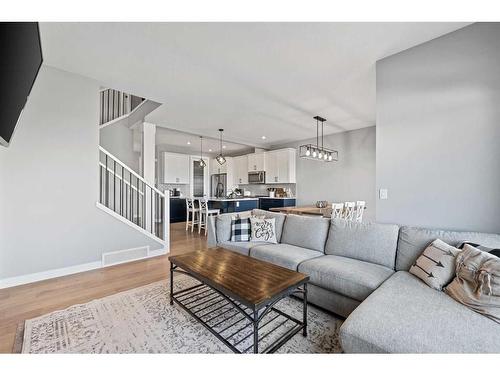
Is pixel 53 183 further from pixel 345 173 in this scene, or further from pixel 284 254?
pixel 345 173

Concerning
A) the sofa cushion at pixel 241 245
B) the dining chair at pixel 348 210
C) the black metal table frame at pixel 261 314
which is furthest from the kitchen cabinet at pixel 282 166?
the black metal table frame at pixel 261 314

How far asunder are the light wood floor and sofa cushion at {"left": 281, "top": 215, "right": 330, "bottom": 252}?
1.70 metres

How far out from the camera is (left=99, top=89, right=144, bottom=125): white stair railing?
4.54 m

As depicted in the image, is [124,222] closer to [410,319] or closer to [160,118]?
[160,118]

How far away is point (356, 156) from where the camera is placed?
5727 millimetres

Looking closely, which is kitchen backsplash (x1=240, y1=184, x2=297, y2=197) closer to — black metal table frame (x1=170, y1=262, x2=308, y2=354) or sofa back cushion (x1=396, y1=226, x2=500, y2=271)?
sofa back cushion (x1=396, y1=226, x2=500, y2=271)

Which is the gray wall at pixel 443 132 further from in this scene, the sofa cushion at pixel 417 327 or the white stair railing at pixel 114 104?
the white stair railing at pixel 114 104

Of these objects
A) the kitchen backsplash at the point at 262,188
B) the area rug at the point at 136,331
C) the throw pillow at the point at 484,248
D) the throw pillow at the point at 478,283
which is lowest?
the area rug at the point at 136,331

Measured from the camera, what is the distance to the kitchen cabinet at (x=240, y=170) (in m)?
8.20

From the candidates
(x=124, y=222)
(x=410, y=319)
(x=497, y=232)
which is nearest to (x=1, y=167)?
(x=124, y=222)

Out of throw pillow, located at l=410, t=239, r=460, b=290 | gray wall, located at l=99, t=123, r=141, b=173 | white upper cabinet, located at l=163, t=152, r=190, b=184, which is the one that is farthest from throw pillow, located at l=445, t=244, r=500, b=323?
white upper cabinet, located at l=163, t=152, r=190, b=184

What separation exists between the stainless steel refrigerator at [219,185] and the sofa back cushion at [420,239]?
707 cm
